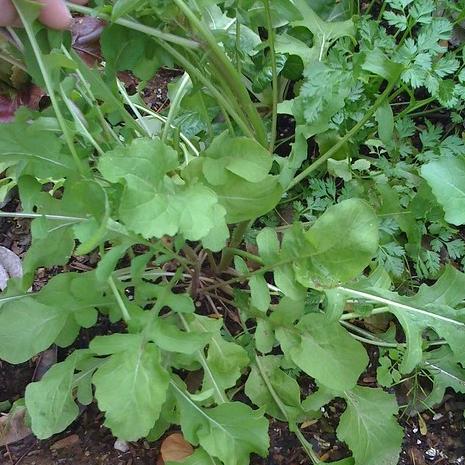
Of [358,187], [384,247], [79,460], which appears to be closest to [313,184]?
[358,187]

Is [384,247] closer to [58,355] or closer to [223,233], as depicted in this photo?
[223,233]

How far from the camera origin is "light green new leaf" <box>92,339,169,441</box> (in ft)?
3.19

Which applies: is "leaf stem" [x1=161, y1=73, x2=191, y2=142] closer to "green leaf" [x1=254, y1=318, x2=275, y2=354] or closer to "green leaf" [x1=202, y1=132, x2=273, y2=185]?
"green leaf" [x1=202, y1=132, x2=273, y2=185]

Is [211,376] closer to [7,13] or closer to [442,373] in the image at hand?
[442,373]

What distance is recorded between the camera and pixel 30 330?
116 cm

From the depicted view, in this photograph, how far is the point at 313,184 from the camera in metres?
1.37

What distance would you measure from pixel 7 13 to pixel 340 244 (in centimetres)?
57

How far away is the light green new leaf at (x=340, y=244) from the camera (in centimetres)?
101

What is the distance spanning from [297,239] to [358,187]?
34 centimetres

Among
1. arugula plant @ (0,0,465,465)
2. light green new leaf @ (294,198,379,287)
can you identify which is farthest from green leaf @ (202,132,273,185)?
light green new leaf @ (294,198,379,287)

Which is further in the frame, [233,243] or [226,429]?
[233,243]

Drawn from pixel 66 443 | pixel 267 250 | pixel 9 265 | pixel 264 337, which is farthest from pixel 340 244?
pixel 9 265

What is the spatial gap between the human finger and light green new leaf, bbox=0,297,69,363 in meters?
0.46

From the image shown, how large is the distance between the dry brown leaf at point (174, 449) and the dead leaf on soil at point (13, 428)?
0.26 meters
